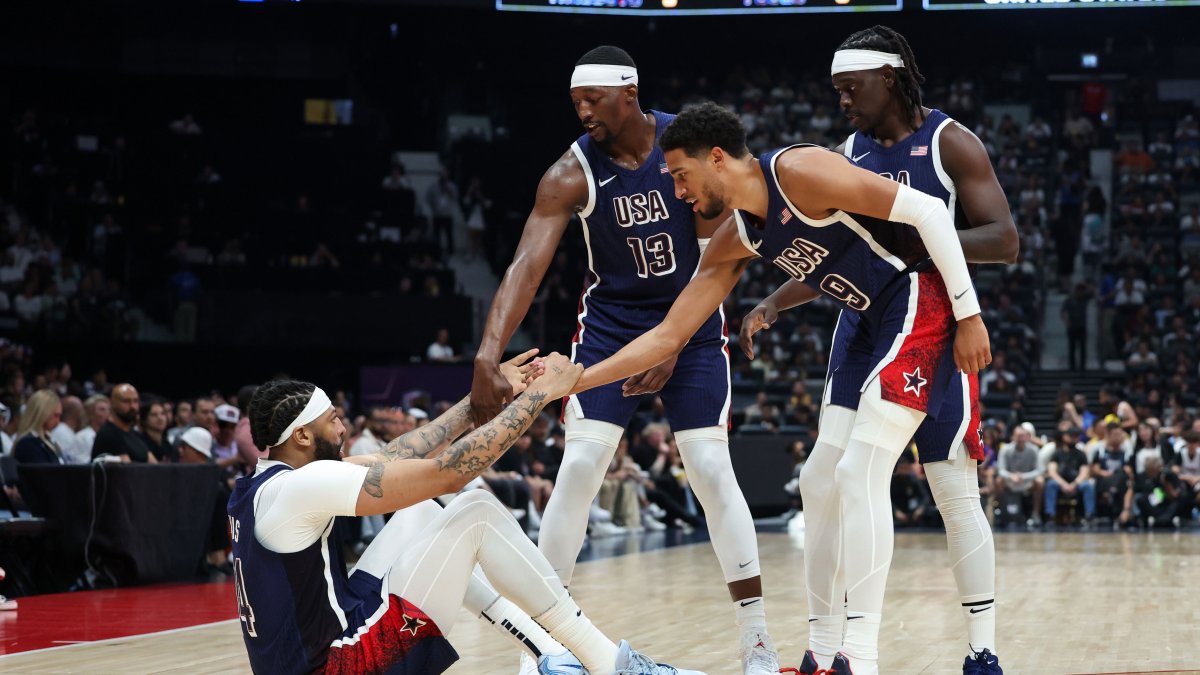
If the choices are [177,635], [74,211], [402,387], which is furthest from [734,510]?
[74,211]

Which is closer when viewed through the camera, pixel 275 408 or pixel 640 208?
pixel 275 408

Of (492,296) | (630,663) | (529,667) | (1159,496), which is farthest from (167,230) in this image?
(630,663)

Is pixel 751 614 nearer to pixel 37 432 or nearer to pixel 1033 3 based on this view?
pixel 37 432

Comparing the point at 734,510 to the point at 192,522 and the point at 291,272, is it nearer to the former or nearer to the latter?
the point at 192,522

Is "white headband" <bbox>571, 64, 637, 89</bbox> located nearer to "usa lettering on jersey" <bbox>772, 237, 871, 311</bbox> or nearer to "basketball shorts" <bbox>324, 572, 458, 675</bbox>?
"usa lettering on jersey" <bbox>772, 237, 871, 311</bbox>

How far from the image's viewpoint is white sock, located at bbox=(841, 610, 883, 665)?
4152mm

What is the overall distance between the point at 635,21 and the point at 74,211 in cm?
1156

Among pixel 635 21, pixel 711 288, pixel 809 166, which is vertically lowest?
pixel 711 288

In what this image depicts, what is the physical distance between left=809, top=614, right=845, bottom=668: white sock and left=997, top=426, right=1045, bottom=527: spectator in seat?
507 inches

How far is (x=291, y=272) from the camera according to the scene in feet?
64.5

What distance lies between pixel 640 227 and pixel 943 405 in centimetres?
132

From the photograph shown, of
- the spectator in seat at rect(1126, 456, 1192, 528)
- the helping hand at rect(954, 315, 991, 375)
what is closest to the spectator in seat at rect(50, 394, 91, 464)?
the helping hand at rect(954, 315, 991, 375)

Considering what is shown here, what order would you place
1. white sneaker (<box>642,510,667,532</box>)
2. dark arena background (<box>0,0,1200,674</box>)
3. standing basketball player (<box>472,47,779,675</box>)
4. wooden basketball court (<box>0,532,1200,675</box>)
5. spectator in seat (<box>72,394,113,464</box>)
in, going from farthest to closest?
white sneaker (<box>642,510,667,532</box>), spectator in seat (<box>72,394,113,464</box>), dark arena background (<box>0,0,1200,674</box>), wooden basketball court (<box>0,532,1200,675</box>), standing basketball player (<box>472,47,779,675</box>)

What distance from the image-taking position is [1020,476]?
16.9 metres
